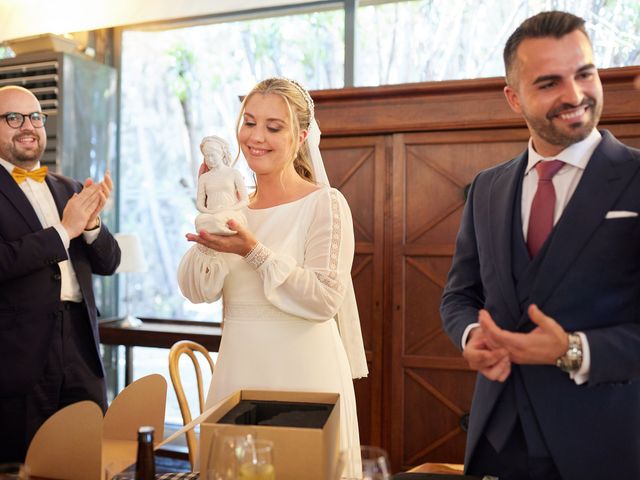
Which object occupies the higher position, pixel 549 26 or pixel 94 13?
pixel 94 13

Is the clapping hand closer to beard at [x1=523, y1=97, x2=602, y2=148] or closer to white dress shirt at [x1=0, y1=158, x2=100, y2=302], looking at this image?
beard at [x1=523, y1=97, x2=602, y2=148]

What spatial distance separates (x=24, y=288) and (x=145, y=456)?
5.87 feet

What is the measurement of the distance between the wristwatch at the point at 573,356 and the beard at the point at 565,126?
16.7 inches

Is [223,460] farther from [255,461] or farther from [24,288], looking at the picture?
[24,288]

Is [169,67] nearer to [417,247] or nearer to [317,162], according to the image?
[417,247]

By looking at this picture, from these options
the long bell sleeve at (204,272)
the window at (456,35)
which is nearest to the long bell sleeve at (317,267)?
the long bell sleeve at (204,272)

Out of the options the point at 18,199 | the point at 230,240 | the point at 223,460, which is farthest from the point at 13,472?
the point at 18,199

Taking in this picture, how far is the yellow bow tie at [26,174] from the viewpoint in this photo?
2.85 meters

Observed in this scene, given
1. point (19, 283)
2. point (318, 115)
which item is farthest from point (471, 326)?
point (318, 115)

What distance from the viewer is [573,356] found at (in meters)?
1.31

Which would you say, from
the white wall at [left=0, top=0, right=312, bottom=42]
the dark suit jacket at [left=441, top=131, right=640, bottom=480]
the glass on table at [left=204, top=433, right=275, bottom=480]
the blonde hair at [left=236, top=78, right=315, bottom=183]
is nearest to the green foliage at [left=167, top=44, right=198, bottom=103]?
the white wall at [left=0, top=0, right=312, bottom=42]

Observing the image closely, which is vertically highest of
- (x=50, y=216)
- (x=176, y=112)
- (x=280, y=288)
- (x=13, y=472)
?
(x=176, y=112)

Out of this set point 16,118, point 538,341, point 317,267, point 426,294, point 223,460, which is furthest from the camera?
point 426,294

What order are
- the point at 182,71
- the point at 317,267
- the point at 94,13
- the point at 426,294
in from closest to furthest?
1. the point at 317,267
2. the point at 426,294
3. the point at 94,13
4. the point at 182,71
